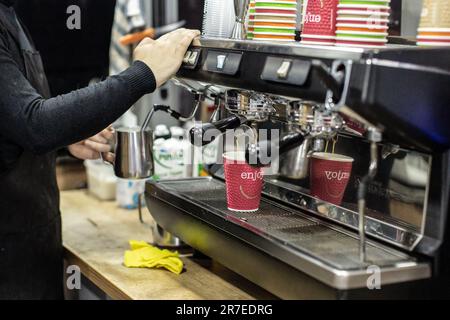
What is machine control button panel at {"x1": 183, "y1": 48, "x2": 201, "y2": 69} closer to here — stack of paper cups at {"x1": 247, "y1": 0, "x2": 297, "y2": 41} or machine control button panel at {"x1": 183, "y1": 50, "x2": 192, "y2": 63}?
machine control button panel at {"x1": 183, "y1": 50, "x2": 192, "y2": 63}

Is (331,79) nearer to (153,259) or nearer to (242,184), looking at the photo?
(242,184)

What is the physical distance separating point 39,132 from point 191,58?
36 centimetres

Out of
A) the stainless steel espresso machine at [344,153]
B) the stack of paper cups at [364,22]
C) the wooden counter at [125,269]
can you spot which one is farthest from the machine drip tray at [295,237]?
the stack of paper cups at [364,22]

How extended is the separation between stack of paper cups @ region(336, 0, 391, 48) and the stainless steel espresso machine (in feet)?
0.18

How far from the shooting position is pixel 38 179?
72.3 inches

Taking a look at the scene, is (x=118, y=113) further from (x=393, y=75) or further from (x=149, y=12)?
(x=149, y=12)

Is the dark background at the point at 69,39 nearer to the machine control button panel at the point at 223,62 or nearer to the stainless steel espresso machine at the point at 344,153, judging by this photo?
the stainless steel espresso machine at the point at 344,153

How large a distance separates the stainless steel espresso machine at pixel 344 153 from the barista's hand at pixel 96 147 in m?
0.44

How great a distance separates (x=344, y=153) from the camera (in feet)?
4.76

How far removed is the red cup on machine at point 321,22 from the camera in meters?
1.28

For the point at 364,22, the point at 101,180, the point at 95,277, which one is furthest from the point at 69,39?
the point at 364,22

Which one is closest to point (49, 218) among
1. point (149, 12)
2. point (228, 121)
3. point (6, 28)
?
point (6, 28)

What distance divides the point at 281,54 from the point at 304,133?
16cm

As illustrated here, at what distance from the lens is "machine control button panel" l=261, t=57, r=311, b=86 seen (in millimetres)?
1157
